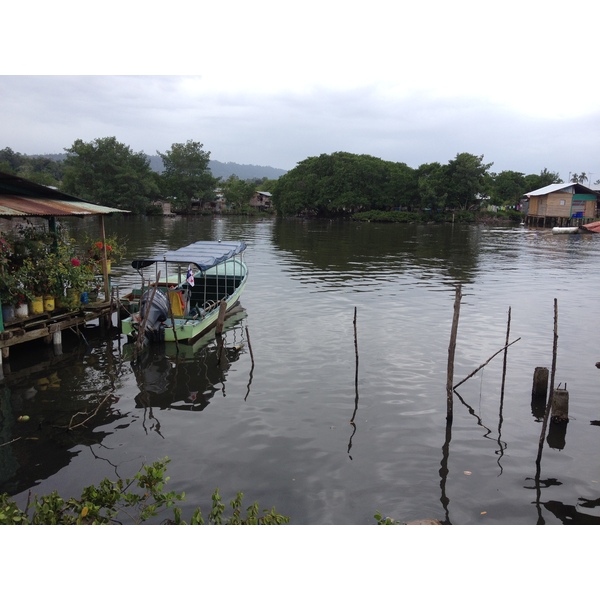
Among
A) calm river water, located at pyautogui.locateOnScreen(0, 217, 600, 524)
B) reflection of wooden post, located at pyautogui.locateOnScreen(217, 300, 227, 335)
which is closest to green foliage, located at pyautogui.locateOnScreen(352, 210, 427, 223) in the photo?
calm river water, located at pyautogui.locateOnScreen(0, 217, 600, 524)

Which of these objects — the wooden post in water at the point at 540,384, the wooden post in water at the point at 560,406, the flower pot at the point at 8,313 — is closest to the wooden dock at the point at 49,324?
the flower pot at the point at 8,313

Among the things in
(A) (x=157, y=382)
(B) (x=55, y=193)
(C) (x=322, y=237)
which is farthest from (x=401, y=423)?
(C) (x=322, y=237)

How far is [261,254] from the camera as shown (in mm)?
40188

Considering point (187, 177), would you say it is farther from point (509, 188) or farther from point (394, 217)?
point (509, 188)

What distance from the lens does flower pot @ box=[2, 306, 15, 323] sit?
12914 millimetres

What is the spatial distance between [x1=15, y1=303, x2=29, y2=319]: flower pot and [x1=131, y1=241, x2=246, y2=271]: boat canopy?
3.68 metres

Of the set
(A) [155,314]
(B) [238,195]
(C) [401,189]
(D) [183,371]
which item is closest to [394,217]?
(C) [401,189]

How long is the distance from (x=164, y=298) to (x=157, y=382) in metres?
3.31

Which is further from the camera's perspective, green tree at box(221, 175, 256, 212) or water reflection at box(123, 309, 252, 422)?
green tree at box(221, 175, 256, 212)

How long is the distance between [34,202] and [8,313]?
10.4 ft

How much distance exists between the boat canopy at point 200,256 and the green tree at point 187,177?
8096 centimetres

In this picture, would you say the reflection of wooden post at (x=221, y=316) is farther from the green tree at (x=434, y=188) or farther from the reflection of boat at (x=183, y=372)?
the green tree at (x=434, y=188)

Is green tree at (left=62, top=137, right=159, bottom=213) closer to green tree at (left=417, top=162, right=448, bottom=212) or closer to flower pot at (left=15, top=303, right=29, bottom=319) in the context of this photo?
green tree at (left=417, top=162, right=448, bottom=212)

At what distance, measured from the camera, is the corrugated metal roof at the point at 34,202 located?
12.8 metres
